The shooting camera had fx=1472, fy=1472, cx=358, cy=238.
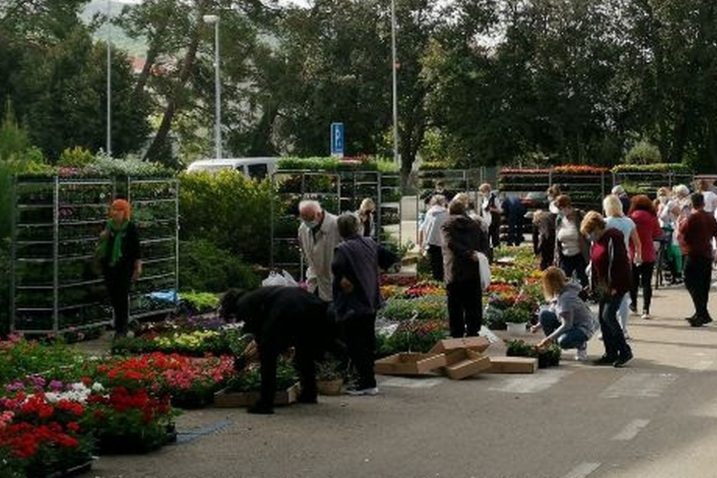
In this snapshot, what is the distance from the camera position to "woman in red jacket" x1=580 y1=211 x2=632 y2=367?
16.6 m

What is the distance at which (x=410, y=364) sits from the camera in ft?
51.1

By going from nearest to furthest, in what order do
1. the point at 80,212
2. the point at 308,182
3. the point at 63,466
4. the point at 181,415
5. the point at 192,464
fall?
the point at 63,466 < the point at 192,464 < the point at 181,415 < the point at 80,212 < the point at 308,182

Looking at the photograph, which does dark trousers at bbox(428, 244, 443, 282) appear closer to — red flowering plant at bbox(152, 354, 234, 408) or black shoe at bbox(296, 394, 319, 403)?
red flowering plant at bbox(152, 354, 234, 408)

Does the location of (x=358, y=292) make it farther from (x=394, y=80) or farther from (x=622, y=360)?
(x=394, y=80)

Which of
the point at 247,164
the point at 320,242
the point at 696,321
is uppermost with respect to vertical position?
the point at 247,164

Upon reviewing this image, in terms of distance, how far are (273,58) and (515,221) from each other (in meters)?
34.6

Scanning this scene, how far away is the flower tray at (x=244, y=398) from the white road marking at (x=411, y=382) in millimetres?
1759

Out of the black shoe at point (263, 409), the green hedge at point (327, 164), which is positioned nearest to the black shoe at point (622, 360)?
the black shoe at point (263, 409)

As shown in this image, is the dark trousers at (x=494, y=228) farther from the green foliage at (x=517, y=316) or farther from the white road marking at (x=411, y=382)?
the white road marking at (x=411, y=382)

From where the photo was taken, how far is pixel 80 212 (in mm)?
19328

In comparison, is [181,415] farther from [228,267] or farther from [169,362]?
[228,267]

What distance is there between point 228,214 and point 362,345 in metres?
14.0

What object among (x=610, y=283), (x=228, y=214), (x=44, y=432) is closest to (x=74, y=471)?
(x=44, y=432)

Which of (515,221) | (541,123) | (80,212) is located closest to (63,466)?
(80,212)
